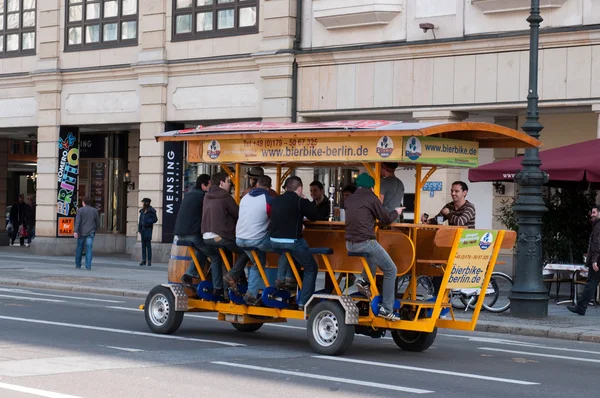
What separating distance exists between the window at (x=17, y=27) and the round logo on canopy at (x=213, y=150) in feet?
66.9

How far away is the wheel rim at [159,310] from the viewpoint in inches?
539

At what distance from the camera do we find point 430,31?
77.9 ft

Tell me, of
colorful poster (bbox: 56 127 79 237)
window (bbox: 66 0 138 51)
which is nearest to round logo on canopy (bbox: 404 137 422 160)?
window (bbox: 66 0 138 51)

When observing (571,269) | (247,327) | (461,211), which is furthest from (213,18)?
(247,327)

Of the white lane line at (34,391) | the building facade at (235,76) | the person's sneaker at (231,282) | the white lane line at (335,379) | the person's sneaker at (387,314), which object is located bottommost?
the white lane line at (335,379)

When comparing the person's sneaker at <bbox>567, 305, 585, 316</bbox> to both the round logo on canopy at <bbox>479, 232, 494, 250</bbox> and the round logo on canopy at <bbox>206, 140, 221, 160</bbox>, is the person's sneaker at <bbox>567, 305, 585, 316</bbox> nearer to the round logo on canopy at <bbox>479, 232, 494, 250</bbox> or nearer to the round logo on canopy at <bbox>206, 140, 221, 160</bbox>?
the round logo on canopy at <bbox>479, 232, 494, 250</bbox>

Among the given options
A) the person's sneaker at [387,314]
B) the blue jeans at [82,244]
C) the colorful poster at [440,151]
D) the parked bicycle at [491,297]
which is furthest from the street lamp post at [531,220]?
the blue jeans at [82,244]

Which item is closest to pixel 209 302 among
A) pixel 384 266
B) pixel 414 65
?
pixel 384 266

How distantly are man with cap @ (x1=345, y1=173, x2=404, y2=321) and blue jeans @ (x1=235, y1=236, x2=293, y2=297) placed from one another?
3.78 ft

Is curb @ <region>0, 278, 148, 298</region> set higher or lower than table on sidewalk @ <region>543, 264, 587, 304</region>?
lower

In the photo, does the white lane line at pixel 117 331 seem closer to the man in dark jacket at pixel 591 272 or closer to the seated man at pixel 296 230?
the seated man at pixel 296 230

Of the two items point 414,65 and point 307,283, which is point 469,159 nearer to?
point 307,283

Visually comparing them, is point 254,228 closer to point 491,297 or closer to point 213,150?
point 213,150

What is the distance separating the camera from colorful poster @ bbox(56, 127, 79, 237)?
3175 centimetres
